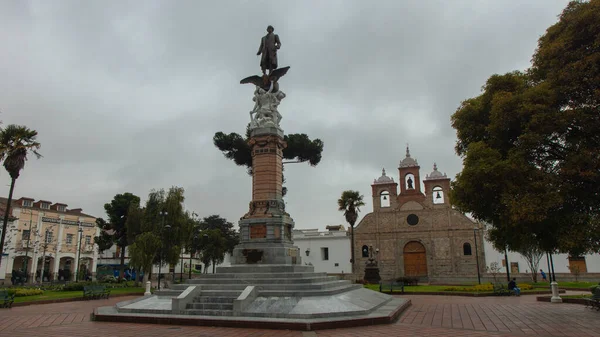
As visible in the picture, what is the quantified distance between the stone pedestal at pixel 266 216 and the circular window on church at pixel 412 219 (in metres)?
30.5

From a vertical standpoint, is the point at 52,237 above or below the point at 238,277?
above

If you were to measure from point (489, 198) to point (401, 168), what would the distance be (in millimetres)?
32363

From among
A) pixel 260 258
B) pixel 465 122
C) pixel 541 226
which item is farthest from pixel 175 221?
pixel 541 226

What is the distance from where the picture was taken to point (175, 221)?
28.7 meters

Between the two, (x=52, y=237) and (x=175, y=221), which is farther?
(x=52, y=237)

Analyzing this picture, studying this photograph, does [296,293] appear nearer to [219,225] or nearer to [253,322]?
[253,322]

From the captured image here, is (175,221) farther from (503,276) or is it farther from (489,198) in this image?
(503,276)

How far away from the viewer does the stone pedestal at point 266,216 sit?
589 inches

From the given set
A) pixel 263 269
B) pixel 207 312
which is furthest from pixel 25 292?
pixel 207 312

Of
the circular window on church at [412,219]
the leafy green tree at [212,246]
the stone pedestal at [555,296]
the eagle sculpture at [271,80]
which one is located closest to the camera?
the stone pedestal at [555,296]

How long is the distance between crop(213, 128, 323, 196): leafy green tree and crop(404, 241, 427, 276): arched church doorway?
1678cm

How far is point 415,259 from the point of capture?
141 ft

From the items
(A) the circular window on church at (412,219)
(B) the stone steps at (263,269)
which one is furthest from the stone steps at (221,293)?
(A) the circular window on church at (412,219)

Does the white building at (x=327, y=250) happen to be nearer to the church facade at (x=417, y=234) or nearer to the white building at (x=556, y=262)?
the church facade at (x=417, y=234)
